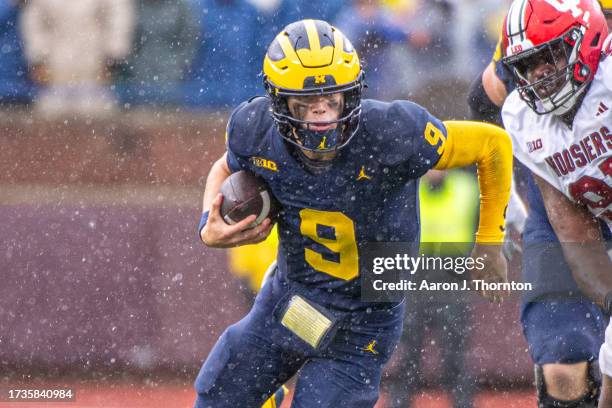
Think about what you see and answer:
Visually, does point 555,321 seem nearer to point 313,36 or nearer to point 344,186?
point 344,186

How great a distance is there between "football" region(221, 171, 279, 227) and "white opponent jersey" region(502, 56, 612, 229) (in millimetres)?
1003

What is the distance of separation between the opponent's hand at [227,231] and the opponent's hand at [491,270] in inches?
31.4

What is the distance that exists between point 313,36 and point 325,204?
0.54 metres

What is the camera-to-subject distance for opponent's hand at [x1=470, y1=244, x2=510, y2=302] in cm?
365

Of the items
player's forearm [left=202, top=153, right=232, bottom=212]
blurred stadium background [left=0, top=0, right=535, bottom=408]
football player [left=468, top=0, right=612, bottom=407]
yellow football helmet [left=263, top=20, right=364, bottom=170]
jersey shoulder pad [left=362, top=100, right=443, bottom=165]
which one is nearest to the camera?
yellow football helmet [left=263, top=20, right=364, bottom=170]

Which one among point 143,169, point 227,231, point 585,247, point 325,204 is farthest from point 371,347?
point 143,169

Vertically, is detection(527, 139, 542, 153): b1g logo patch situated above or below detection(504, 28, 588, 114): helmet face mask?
below

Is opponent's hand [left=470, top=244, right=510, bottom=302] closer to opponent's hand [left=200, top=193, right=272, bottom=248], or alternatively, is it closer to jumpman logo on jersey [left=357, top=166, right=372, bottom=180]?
jumpman logo on jersey [left=357, top=166, right=372, bottom=180]

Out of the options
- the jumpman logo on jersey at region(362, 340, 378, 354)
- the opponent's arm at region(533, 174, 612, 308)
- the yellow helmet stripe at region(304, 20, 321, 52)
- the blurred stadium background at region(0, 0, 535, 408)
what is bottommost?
the blurred stadium background at region(0, 0, 535, 408)

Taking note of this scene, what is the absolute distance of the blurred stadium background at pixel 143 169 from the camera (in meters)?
5.66

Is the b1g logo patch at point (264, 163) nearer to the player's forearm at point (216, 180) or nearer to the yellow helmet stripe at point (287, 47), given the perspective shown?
the player's forearm at point (216, 180)

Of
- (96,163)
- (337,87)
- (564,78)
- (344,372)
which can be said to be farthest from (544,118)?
(96,163)

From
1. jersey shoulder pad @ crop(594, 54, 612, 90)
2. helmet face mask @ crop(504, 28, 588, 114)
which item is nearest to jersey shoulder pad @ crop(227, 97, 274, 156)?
A: helmet face mask @ crop(504, 28, 588, 114)

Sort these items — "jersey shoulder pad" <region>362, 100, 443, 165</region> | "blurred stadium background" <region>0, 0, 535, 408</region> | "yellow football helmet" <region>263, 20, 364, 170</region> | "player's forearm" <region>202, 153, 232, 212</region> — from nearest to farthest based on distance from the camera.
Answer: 1. "yellow football helmet" <region>263, 20, 364, 170</region>
2. "jersey shoulder pad" <region>362, 100, 443, 165</region>
3. "player's forearm" <region>202, 153, 232, 212</region>
4. "blurred stadium background" <region>0, 0, 535, 408</region>
